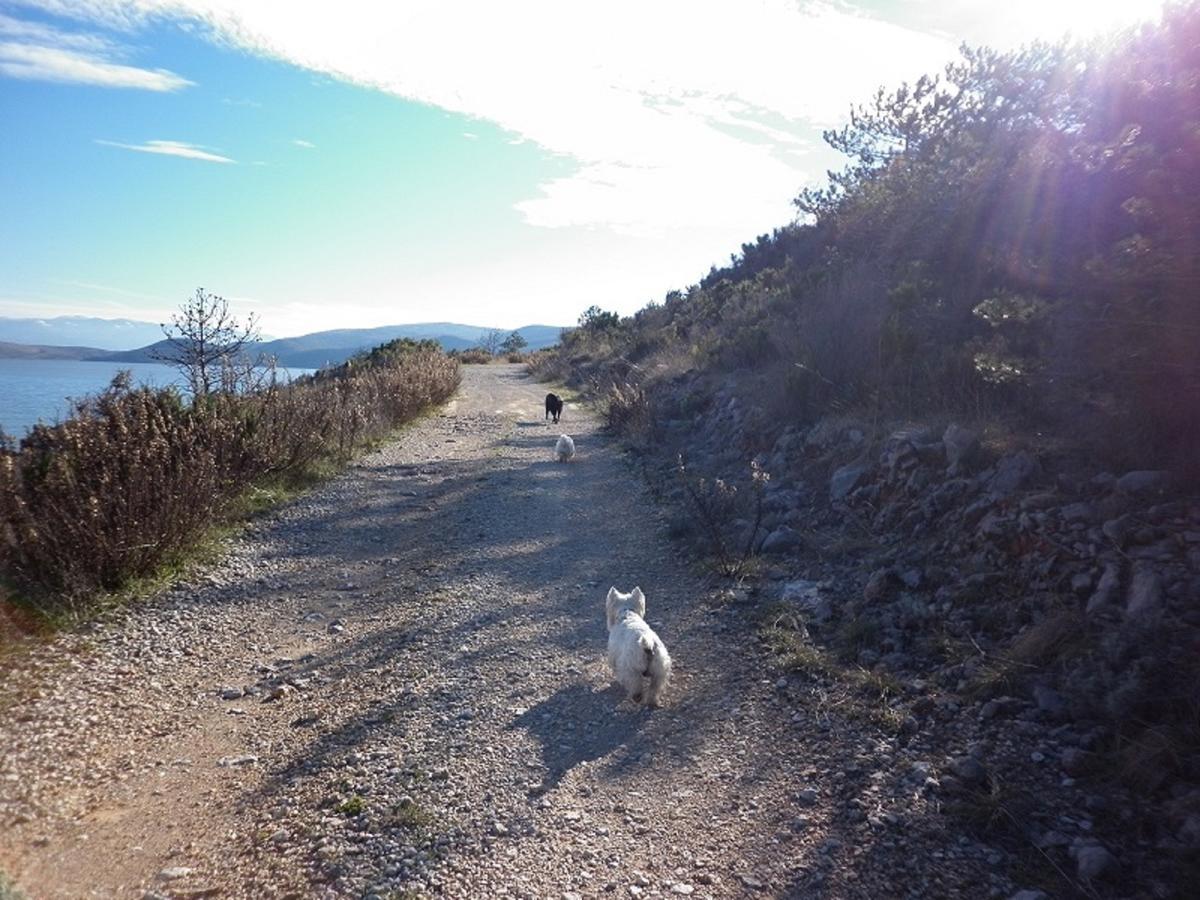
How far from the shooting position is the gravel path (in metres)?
3.03

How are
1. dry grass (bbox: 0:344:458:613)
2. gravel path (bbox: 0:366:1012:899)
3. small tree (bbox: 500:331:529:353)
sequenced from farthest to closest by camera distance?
1. small tree (bbox: 500:331:529:353)
2. dry grass (bbox: 0:344:458:613)
3. gravel path (bbox: 0:366:1012:899)

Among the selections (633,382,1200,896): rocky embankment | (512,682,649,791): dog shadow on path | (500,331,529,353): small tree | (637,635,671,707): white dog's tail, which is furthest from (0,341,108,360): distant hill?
(500,331,529,353): small tree

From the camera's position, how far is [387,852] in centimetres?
311

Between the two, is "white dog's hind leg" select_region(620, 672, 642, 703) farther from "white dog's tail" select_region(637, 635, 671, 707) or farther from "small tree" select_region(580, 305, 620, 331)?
"small tree" select_region(580, 305, 620, 331)

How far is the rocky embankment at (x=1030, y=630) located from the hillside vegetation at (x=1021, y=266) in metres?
0.71

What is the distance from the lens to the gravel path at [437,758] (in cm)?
303

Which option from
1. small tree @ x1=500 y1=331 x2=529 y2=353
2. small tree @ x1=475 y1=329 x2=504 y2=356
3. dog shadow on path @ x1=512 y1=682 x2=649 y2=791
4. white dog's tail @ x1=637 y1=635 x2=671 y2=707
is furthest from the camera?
small tree @ x1=475 y1=329 x2=504 y2=356

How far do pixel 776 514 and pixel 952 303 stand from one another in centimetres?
377

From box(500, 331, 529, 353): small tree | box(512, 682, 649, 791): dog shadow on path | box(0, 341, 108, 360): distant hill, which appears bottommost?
box(512, 682, 649, 791): dog shadow on path

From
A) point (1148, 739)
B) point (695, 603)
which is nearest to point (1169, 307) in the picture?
point (1148, 739)

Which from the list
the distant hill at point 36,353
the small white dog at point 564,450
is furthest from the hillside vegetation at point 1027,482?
the distant hill at point 36,353

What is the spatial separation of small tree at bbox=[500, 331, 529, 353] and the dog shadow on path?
58068 mm

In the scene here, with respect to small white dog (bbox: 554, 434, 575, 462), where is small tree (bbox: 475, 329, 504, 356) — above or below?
above

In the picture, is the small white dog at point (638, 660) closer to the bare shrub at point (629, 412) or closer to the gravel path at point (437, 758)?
the gravel path at point (437, 758)
